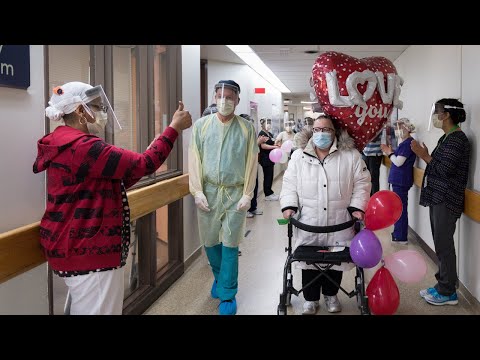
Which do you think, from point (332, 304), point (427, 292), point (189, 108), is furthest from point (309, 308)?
point (189, 108)

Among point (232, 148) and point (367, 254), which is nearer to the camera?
point (367, 254)

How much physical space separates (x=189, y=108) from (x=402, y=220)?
2843 mm

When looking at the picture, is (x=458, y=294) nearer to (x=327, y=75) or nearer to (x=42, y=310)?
(x=327, y=75)

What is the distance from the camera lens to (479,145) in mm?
3031

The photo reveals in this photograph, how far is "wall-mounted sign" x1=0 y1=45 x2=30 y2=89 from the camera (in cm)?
169

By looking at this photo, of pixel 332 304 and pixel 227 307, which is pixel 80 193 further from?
pixel 332 304

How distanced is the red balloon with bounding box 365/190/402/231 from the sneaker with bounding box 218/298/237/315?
3.89 feet

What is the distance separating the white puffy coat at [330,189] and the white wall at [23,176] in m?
1.55

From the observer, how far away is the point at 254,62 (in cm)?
831

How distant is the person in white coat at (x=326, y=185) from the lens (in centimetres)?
279

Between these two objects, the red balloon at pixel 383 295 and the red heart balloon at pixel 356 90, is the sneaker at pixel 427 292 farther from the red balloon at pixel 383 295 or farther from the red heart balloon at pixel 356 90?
the red heart balloon at pixel 356 90

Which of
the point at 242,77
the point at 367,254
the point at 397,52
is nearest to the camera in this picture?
the point at 367,254

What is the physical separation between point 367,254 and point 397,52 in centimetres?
512
